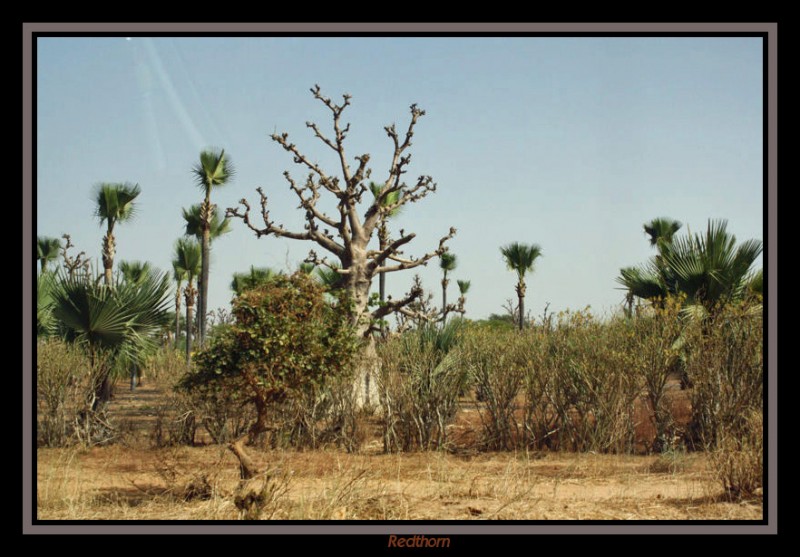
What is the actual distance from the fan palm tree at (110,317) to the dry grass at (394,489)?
1.93 m

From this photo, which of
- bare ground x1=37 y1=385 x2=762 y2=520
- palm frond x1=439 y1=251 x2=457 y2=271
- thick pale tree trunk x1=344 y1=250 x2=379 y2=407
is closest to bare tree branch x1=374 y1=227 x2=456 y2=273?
thick pale tree trunk x1=344 y1=250 x2=379 y2=407

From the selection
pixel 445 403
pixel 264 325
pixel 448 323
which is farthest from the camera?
pixel 448 323

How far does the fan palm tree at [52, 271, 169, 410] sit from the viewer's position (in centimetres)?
1366

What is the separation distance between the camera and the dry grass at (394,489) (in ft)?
26.1

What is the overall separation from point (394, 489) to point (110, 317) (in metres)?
6.89

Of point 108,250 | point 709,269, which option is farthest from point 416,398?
point 108,250

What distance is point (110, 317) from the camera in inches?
543

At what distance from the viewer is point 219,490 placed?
896 centimetres
